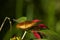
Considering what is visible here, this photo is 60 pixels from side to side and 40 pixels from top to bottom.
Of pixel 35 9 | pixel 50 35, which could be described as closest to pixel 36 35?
pixel 50 35

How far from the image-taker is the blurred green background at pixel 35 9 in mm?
1844

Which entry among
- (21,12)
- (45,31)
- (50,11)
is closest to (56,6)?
(50,11)

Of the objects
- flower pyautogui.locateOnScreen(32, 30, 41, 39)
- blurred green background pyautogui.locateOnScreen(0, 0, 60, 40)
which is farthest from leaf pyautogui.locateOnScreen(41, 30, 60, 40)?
blurred green background pyautogui.locateOnScreen(0, 0, 60, 40)

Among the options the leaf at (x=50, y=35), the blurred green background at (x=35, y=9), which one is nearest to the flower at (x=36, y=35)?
the leaf at (x=50, y=35)

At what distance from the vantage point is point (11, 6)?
6.65ft

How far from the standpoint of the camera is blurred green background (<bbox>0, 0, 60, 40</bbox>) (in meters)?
1.84

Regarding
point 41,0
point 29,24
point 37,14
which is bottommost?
point 37,14

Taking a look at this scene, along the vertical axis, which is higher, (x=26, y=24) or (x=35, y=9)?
(x=26, y=24)

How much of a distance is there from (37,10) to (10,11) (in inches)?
9.7

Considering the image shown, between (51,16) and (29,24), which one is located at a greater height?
(29,24)

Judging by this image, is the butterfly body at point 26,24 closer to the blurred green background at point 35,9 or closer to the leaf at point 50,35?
the leaf at point 50,35

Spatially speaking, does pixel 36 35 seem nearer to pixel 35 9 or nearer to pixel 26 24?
pixel 26 24

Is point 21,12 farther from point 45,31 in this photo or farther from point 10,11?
point 45,31

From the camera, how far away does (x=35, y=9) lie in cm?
199
